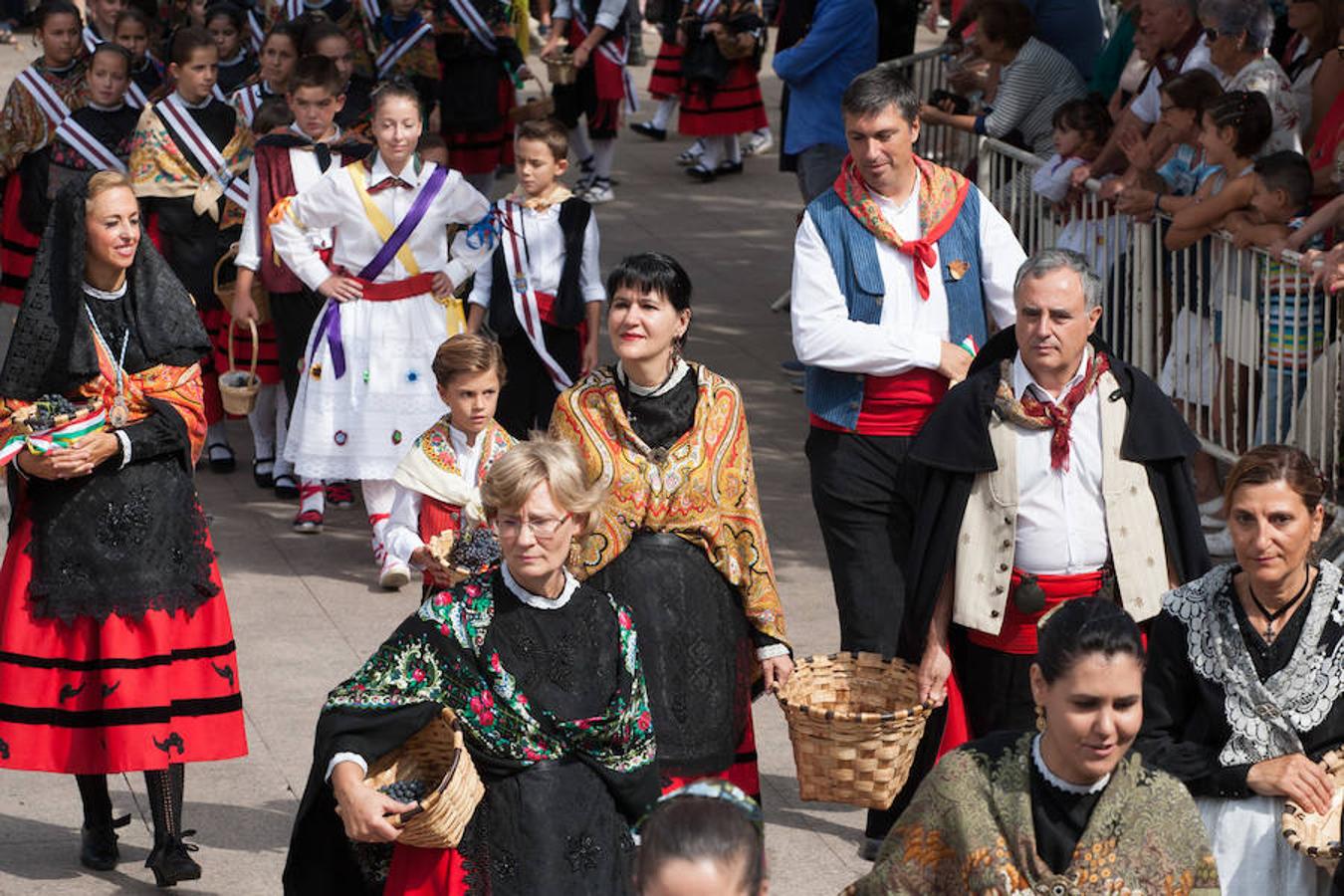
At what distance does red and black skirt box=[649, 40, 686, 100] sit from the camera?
17.8m

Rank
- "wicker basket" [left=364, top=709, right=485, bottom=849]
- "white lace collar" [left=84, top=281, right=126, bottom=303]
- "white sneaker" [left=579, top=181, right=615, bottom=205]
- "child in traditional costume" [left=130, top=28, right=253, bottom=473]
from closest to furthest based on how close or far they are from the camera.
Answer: "wicker basket" [left=364, top=709, right=485, bottom=849], "white lace collar" [left=84, top=281, right=126, bottom=303], "child in traditional costume" [left=130, top=28, right=253, bottom=473], "white sneaker" [left=579, top=181, right=615, bottom=205]

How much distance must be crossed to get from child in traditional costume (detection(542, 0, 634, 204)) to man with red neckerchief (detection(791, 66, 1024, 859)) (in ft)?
32.3

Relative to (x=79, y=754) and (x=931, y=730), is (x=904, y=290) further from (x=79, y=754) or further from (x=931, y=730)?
(x=79, y=754)

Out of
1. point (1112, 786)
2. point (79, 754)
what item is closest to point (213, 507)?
point (79, 754)

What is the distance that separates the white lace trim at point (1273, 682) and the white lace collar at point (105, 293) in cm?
317

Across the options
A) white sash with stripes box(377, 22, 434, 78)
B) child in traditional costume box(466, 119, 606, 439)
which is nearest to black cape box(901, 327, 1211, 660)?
child in traditional costume box(466, 119, 606, 439)

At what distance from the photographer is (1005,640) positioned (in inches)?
240

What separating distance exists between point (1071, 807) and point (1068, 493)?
1758 mm

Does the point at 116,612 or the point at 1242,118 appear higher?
the point at 1242,118

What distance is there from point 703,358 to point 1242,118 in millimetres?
4412

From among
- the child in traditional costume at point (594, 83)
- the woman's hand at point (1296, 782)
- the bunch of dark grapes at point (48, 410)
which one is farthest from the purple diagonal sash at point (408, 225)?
the child in traditional costume at point (594, 83)

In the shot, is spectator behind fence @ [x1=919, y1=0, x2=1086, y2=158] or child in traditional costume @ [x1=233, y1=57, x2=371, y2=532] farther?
spectator behind fence @ [x1=919, y1=0, x2=1086, y2=158]

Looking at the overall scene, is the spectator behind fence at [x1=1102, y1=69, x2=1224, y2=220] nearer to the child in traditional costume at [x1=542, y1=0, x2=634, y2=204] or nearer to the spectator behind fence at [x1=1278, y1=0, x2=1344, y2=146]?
the spectator behind fence at [x1=1278, y1=0, x2=1344, y2=146]

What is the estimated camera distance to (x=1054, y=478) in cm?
594
